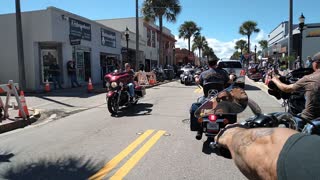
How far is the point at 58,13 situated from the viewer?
75.4 ft

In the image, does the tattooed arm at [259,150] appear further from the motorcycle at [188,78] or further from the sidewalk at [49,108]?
the motorcycle at [188,78]

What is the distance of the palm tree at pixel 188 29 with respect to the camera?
71.5m

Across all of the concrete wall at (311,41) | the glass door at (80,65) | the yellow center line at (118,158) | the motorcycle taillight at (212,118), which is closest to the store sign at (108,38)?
the glass door at (80,65)

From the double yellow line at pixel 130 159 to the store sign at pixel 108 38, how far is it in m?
22.4

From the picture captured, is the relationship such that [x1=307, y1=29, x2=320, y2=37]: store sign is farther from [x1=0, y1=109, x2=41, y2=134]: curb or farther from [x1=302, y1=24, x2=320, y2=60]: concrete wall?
[x1=0, y1=109, x2=41, y2=134]: curb

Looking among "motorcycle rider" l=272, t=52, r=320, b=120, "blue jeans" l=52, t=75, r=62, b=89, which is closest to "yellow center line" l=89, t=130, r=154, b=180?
"motorcycle rider" l=272, t=52, r=320, b=120

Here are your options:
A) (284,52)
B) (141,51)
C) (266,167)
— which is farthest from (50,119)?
(284,52)

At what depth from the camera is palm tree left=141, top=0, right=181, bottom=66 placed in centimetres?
3828

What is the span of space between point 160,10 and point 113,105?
90.3ft

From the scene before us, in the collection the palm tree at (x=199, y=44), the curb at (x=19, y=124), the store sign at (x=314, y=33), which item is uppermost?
the palm tree at (x=199, y=44)

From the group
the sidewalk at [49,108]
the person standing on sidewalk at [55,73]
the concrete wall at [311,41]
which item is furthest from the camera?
the concrete wall at [311,41]

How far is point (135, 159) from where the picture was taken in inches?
250

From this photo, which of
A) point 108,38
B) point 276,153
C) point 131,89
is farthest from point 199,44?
point 276,153

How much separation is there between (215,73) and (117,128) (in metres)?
2.91
